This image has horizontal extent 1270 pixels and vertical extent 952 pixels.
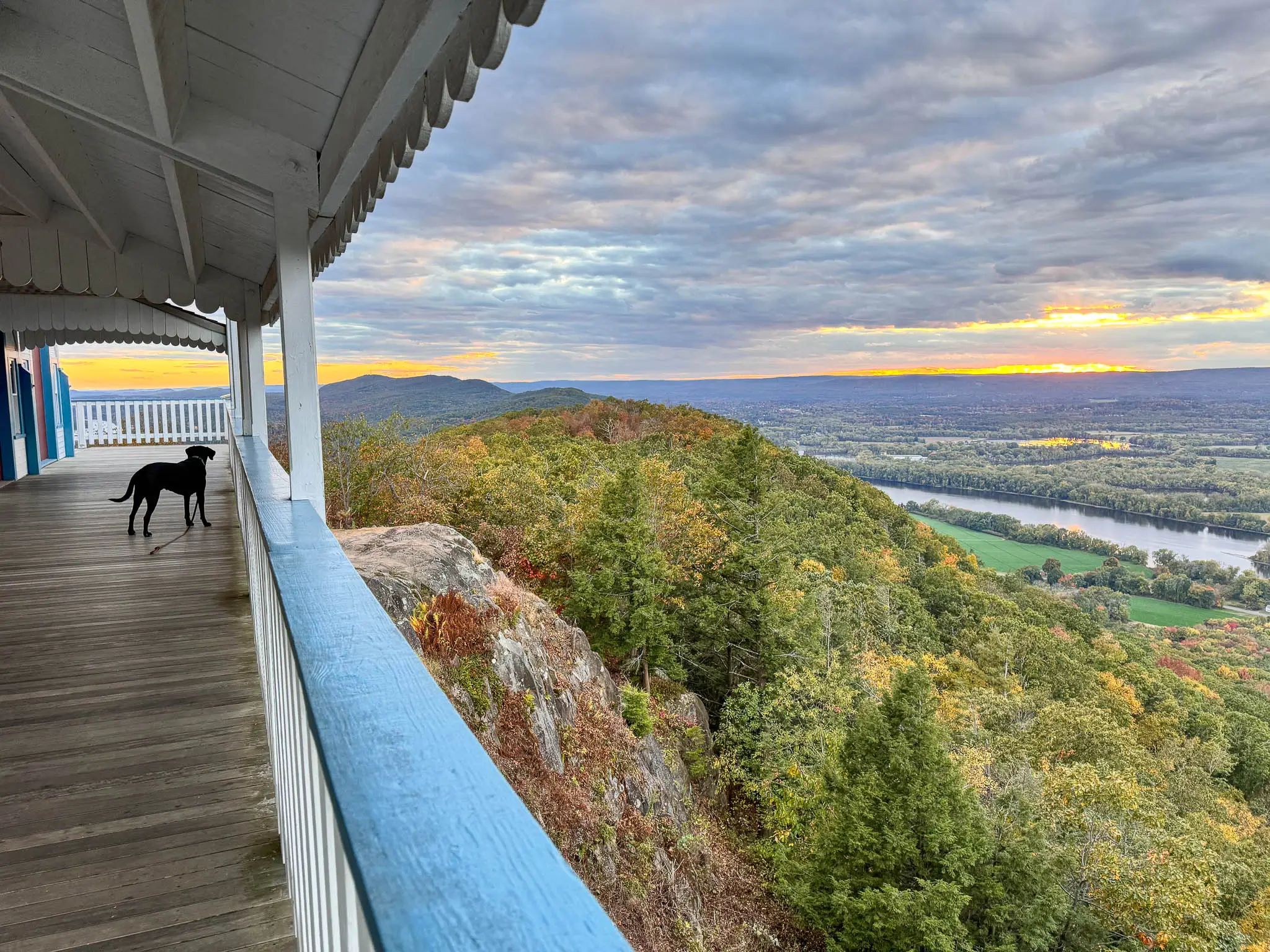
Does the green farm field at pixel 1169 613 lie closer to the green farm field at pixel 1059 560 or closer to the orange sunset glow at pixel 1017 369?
the green farm field at pixel 1059 560

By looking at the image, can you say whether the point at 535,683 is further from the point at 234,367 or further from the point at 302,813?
the point at 302,813

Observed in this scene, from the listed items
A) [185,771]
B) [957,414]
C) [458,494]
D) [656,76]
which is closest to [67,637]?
[185,771]

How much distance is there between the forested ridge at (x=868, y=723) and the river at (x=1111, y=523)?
162 ft

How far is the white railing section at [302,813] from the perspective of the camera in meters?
0.83

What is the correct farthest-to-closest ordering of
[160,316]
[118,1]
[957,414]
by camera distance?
Answer: [957,414] → [160,316] → [118,1]

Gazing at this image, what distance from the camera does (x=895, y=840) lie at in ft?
45.8

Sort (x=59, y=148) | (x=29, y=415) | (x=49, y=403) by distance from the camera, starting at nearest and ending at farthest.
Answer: (x=59, y=148)
(x=29, y=415)
(x=49, y=403)

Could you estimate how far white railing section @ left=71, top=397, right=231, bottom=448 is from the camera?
47.6ft

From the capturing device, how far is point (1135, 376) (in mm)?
126062

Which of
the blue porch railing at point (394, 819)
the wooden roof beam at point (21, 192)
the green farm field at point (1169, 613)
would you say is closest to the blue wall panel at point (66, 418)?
the wooden roof beam at point (21, 192)

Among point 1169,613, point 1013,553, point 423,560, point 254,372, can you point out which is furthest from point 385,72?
point 1013,553

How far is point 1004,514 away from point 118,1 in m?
95.4

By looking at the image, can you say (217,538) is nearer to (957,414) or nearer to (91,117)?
(91,117)

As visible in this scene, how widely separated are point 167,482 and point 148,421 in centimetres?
1069
